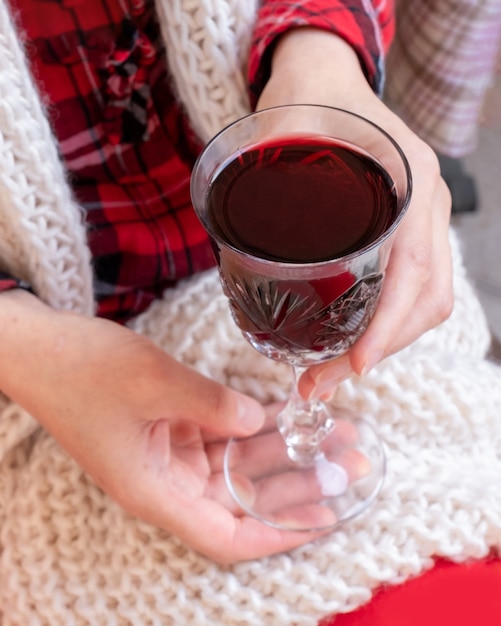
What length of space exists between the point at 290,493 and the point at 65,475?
0.76 feet

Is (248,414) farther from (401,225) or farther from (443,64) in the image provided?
(443,64)

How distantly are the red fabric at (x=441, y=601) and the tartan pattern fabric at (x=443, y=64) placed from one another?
2.51ft

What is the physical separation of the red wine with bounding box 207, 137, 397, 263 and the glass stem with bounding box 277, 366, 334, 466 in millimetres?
231

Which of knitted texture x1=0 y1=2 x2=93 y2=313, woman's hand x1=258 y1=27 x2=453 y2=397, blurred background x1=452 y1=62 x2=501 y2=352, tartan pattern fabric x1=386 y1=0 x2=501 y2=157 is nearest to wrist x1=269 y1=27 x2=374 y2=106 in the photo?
woman's hand x1=258 y1=27 x2=453 y2=397

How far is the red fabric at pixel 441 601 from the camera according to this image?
577 millimetres

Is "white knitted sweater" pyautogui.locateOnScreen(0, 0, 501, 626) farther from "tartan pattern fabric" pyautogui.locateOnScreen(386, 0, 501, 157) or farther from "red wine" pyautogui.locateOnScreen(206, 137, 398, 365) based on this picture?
"tartan pattern fabric" pyautogui.locateOnScreen(386, 0, 501, 157)

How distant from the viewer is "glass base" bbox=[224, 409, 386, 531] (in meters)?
0.66

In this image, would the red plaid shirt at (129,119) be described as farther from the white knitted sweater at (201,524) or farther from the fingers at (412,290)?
the fingers at (412,290)

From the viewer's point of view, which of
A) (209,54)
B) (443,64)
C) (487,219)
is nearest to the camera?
(209,54)

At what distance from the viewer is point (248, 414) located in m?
0.62

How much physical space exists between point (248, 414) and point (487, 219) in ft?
3.69

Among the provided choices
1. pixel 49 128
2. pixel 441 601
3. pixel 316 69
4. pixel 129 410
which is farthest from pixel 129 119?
pixel 441 601

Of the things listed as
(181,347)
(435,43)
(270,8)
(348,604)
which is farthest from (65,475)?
(435,43)

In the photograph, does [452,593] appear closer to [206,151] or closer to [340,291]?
[340,291]
